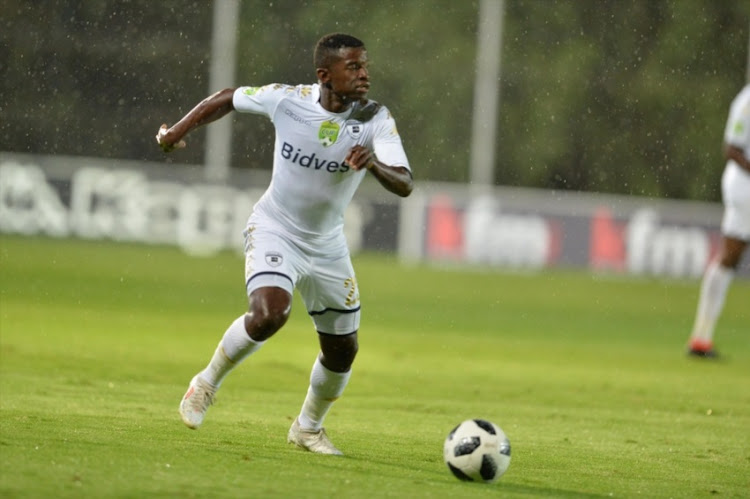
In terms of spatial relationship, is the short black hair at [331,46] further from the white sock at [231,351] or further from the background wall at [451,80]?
the background wall at [451,80]

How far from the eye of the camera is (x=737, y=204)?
14.0m

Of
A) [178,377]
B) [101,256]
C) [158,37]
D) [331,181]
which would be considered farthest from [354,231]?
[331,181]

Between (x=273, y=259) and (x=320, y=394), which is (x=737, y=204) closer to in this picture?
(x=320, y=394)

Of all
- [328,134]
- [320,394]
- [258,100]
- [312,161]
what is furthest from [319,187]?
[320,394]

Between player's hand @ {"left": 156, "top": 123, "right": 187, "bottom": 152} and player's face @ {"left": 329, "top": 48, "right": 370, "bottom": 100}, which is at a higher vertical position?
player's face @ {"left": 329, "top": 48, "right": 370, "bottom": 100}

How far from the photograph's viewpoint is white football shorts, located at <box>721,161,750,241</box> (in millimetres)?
13867

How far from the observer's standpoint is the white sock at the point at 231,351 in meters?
7.09

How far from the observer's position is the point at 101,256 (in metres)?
21.5

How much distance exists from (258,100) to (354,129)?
22.7 inches

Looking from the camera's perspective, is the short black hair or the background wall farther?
the background wall

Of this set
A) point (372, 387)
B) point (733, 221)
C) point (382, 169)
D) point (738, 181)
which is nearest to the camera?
point (382, 169)

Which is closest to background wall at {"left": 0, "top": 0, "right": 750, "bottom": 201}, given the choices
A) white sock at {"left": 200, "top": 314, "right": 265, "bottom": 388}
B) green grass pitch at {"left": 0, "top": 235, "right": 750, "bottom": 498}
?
green grass pitch at {"left": 0, "top": 235, "right": 750, "bottom": 498}

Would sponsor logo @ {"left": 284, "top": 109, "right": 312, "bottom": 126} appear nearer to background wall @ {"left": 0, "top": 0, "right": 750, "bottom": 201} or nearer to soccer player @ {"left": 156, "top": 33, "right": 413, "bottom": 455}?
soccer player @ {"left": 156, "top": 33, "right": 413, "bottom": 455}

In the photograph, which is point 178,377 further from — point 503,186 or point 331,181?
point 503,186
